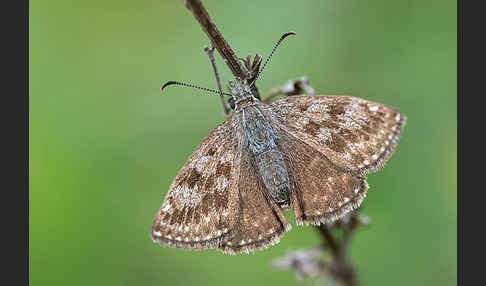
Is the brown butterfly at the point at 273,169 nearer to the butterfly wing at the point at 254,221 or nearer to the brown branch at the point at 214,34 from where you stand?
the butterfly wing at the point at 254,221

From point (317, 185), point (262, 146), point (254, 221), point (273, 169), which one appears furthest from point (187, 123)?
point (317, 185)

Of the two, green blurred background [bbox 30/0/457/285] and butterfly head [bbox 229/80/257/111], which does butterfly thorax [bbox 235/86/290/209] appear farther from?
green blurred background [bbox 30/0/457/285]

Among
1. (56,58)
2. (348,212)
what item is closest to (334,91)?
(348,212)

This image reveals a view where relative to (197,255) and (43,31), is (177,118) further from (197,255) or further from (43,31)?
(43,31)

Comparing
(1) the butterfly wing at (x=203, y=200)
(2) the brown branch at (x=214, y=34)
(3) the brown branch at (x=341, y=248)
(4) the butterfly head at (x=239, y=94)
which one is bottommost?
(3) the brown branch at (x=341, y=248)

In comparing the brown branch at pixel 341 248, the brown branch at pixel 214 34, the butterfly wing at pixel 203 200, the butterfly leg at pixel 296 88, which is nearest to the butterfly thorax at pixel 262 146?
the butterfly wing at pixel 203 200

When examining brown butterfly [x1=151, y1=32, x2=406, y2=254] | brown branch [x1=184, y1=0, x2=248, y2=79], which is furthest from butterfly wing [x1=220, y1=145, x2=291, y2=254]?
brown branch [x1=184, y1=0, x2=248, y2=79]
